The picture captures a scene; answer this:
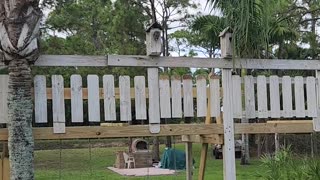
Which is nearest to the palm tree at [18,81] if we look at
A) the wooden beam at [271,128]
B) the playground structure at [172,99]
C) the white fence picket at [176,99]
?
the playground structure at [172,99]

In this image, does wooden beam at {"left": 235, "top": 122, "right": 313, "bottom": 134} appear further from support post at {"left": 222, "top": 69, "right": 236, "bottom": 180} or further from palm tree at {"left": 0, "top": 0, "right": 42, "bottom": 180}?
palm tree at {"left": 0, "top": 0, "right": 42, "bottom": 180}

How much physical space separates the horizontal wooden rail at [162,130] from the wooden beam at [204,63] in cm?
72

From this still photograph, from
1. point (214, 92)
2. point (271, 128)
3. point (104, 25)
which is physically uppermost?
point (104, 25)

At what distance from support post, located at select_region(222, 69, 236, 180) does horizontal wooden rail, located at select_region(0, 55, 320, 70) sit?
18 centimetres

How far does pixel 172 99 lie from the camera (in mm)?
5469

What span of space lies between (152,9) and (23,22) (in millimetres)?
16410

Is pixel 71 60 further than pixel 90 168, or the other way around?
pixel 90 168

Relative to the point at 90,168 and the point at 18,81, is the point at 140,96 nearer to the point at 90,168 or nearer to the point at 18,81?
the point at 18,81

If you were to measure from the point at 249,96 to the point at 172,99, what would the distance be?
3.33 ft

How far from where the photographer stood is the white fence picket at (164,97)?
542cm

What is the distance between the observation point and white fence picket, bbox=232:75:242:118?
5727 mm

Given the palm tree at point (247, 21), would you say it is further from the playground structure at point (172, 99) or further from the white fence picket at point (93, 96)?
the white fence picket at point (93, 96)

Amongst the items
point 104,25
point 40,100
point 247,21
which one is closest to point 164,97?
point 247,21

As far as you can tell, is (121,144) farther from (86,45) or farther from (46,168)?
(46,168)
